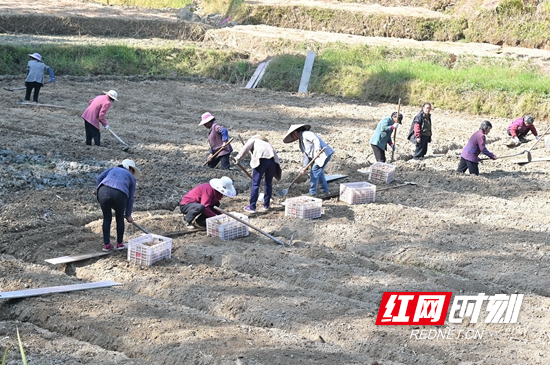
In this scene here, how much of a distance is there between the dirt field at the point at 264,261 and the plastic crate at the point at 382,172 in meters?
0.44

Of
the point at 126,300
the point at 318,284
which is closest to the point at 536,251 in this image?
the point at 318,284

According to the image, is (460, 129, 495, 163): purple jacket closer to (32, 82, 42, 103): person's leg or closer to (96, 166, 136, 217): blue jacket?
(96, 166, 136, 217): blue jacket

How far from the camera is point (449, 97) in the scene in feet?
72.4

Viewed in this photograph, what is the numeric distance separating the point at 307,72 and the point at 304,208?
13.3m

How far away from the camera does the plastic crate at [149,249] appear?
9625 millimetres

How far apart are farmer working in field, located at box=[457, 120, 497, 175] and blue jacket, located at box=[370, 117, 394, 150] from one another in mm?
1572

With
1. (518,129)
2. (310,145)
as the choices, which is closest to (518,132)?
(518,129)

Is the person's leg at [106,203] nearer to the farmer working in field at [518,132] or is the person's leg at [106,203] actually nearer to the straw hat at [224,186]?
the straw hat at [224,186]

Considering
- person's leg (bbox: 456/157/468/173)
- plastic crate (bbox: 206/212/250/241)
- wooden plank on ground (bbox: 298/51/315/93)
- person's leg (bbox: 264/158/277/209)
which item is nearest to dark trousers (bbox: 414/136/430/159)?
person's leg (bbox: 456/157/468/173)

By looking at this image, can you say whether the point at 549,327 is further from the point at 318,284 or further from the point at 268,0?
the point at 268,0

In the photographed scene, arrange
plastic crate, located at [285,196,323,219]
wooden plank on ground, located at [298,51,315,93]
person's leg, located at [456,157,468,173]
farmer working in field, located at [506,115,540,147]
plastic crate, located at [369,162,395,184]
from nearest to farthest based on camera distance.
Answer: plastic crate, located at [285,196,323,219] → plastic crate, located at [369,162,395,184] → person's leg, located at [456,157,468,173] → farmer working in field, located at [506,115,540,147] → wooden plank on ground, located at [298,51,315,93]

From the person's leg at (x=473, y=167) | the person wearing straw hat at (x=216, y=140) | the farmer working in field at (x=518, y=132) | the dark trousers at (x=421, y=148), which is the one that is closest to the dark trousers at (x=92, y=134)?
the person wearing straw hat at (x=216, y=140)

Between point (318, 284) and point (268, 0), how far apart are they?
26880 millimetres

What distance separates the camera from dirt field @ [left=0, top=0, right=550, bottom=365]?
24.8 feet
